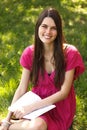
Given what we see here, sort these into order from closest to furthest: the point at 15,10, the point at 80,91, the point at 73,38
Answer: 1. the point at 80,91
2. the point at 73,38
3. the point at 15,10

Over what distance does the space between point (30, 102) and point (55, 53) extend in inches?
22.8

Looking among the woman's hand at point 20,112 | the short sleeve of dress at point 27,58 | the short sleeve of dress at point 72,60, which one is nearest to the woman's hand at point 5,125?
the woman's hand at point 20,112

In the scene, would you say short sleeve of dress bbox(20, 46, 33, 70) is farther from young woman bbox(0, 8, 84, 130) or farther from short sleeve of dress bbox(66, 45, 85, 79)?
short sleeve of dress bbox(66, 45, 85, 79)

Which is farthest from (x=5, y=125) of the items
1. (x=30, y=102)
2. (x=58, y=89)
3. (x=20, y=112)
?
(x=58, y=89)

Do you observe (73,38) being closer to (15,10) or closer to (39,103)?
(15,10)

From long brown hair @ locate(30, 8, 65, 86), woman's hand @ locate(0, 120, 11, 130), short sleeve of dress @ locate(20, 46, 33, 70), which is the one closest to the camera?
woman's hand @ locate(0, 120, 11, 130)

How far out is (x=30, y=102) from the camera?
14.0 ft

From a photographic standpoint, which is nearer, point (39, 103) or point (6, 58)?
Result: point (39, 103)

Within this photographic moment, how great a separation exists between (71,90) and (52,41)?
0.58 m

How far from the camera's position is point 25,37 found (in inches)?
306

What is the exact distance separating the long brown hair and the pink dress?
6 cm

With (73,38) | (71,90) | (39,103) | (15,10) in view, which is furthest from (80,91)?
(15,10)

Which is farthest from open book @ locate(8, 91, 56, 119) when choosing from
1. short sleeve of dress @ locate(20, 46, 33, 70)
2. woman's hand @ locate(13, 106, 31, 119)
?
short sleeve of dress @ locate(20, 46, 33, 70)

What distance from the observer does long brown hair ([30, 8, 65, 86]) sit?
421cm
